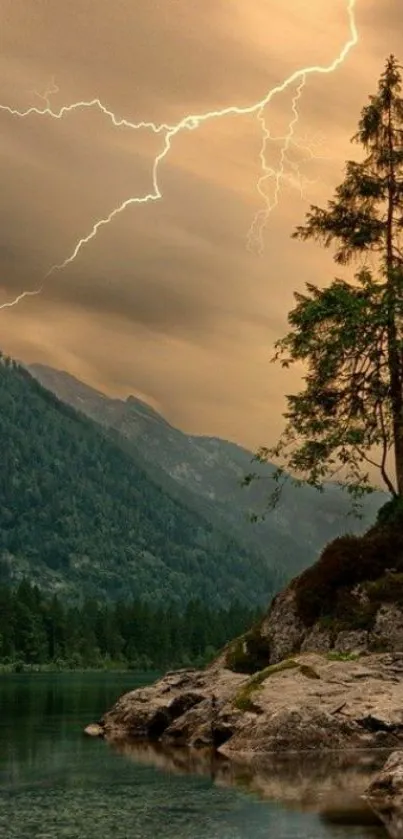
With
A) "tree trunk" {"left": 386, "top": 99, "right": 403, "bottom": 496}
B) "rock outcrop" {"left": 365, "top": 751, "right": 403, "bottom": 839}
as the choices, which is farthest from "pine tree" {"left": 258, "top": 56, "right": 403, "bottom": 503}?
"rock outcrop" {"left": 365, "top": 751, "right": 403, "bottom": 839}

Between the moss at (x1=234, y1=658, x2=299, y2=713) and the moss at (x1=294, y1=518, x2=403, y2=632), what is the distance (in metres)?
6.21

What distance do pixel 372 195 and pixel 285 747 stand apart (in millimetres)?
32422

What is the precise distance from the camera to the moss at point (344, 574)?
4791cm

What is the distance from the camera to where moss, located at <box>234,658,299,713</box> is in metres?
38.2

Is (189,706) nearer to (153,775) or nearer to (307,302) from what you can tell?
(153,775)

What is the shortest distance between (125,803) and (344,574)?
85.3ft

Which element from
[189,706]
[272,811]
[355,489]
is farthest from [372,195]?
[272,811]

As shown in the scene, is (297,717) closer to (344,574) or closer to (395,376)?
(344,574)

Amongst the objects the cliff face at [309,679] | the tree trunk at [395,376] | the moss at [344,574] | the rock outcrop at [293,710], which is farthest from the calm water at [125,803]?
the tree trunk at [395,376]

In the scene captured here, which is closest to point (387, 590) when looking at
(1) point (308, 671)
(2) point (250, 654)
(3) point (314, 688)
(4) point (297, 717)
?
(1) point (308, 671)

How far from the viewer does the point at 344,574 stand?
49.9 metres

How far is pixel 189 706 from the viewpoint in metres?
45.2

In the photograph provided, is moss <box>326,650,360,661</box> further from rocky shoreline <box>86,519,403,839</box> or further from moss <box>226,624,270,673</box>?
moss <box>226,624,270,673</box>

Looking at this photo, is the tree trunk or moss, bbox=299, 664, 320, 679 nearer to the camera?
moss, bbox=299, 664, 320, 679
